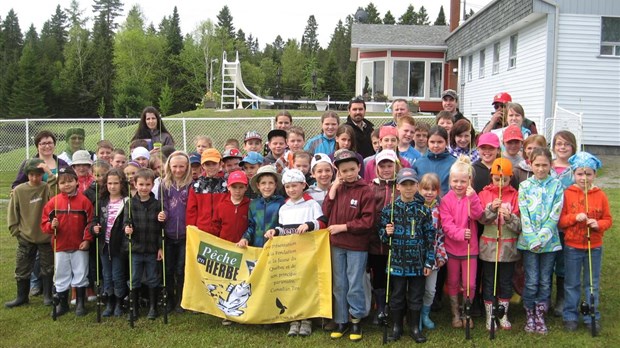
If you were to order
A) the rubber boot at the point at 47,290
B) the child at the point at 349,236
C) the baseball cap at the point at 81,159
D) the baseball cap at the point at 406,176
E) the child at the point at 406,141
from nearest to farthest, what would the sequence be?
1. the baseball cap at the point at 406,176
2. the child at the point at 349,236
3. the child at the point at 406,141
4. the rubber boot at the point at 47,290
5. the baseball cap at the point at 81,159

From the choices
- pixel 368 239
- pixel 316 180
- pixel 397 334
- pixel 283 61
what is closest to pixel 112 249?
pixel 316 180

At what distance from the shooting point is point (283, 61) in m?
77.2

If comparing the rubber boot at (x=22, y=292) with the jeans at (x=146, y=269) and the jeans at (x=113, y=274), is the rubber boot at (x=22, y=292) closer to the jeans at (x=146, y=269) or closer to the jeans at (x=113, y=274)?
the jeans at (x=113, y=274)

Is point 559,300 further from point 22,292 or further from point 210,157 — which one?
point 22,292

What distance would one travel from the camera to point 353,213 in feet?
16.4

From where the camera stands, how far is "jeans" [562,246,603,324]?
5039 mm

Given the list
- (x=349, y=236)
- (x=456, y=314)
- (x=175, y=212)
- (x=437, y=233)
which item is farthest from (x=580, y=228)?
(x=175, y=212)

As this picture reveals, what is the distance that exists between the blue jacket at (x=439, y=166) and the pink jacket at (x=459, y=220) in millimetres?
386

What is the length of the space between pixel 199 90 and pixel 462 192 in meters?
56.7

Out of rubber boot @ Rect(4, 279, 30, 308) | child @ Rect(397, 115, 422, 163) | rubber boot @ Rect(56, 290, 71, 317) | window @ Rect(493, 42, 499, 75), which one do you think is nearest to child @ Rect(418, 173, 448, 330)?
child @ Rect(397, 115, 422, 163)

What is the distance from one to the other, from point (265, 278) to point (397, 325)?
136 centimetres

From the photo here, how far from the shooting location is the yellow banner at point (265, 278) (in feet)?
17.1

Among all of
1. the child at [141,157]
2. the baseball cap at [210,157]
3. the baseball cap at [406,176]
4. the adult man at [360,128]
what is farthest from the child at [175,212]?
the baseball cap at [406,176]

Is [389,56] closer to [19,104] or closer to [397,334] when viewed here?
[397,334]
